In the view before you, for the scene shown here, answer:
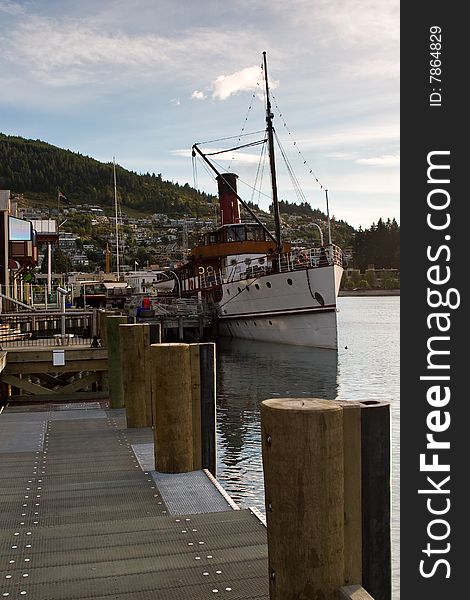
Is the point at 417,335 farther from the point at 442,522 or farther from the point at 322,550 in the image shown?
the point at 322,550

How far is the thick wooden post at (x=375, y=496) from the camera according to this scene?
11.9ft

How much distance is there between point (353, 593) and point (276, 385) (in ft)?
72.3

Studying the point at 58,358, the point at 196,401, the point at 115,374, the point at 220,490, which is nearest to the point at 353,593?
the point at 220,490

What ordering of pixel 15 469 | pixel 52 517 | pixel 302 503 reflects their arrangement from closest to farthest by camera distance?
pixel 302 503 < pixel 52 517 < pixel 15 469

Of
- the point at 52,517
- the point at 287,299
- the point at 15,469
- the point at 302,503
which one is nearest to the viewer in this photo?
the point at 302,503

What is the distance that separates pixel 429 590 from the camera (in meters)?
4.00

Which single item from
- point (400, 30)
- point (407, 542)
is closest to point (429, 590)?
point (407, 542)

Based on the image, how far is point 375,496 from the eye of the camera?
3.69m

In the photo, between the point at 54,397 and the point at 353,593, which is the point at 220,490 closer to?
the point at 353,593

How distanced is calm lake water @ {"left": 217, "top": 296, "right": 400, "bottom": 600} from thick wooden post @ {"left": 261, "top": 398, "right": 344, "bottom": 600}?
474cm

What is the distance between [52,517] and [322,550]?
9.80ft

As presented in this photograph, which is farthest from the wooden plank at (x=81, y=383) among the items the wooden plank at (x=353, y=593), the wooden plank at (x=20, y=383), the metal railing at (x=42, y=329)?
the wooden plank at (x=353, y=593)

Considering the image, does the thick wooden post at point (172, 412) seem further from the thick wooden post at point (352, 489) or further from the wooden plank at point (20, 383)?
the wooden plank at point (20, 383)

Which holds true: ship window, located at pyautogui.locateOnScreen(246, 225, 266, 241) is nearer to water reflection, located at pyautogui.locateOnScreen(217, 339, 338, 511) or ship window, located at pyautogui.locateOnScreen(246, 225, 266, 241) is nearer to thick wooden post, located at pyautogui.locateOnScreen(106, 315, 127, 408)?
water reflection, located at pyautogui.locateOnScreen(217, 339, 338, 511)
